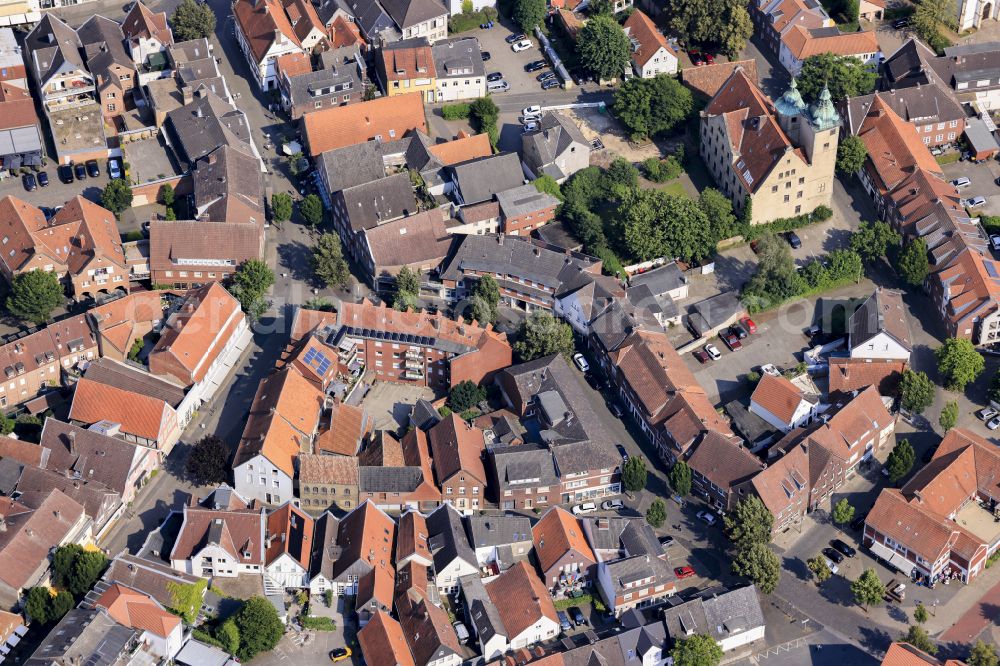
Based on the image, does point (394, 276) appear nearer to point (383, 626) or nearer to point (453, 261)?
point (453, 261)

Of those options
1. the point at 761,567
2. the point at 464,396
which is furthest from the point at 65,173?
the point at 761,567

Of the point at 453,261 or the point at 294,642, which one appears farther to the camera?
the point at 453,261

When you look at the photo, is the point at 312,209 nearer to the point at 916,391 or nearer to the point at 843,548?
the point at 916,391

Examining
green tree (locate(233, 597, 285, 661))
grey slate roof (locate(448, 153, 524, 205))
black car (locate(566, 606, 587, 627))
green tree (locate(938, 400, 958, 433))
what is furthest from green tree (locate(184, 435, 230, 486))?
green tree (locate(938, 400, 958, 433))

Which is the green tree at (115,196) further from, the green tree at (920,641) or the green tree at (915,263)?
the green tree at (920,641)

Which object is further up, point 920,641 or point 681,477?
point 681,477

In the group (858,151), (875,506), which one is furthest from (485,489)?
(858,151)

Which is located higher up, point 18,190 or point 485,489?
point 18,190
